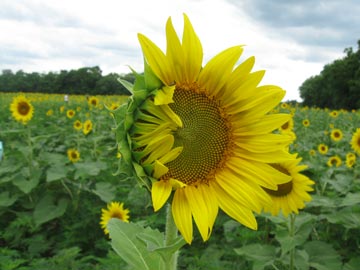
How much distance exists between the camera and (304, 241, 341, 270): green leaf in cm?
283

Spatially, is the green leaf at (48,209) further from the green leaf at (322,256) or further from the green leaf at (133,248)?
the green leaf at (133,248)

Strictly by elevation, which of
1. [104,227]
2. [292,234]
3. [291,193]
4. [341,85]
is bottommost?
[104,227]

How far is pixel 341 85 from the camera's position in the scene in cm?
4578

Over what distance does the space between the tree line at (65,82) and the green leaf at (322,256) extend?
3054 cm

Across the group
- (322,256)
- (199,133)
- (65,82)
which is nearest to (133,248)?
(199,133)

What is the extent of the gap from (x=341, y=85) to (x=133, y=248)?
157 ft

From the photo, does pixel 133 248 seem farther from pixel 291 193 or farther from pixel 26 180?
pixel 26 180

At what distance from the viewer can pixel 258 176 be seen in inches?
53.3

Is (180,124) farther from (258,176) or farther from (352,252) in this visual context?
(352,252)

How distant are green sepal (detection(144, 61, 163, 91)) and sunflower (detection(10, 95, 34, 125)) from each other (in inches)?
206

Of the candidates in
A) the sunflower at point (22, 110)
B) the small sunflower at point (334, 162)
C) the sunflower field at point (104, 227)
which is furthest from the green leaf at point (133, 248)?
the sunflower at point (22, 110)

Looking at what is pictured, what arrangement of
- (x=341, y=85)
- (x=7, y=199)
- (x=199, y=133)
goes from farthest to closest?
(x=341, y=85) < (x=7, y=199) < (x=199, y=133)

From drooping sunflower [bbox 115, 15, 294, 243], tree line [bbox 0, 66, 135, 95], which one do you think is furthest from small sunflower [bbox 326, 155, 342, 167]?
tree line [bbox 0, 66, 135, 95]

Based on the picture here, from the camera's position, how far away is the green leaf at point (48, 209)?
12.6 ft
